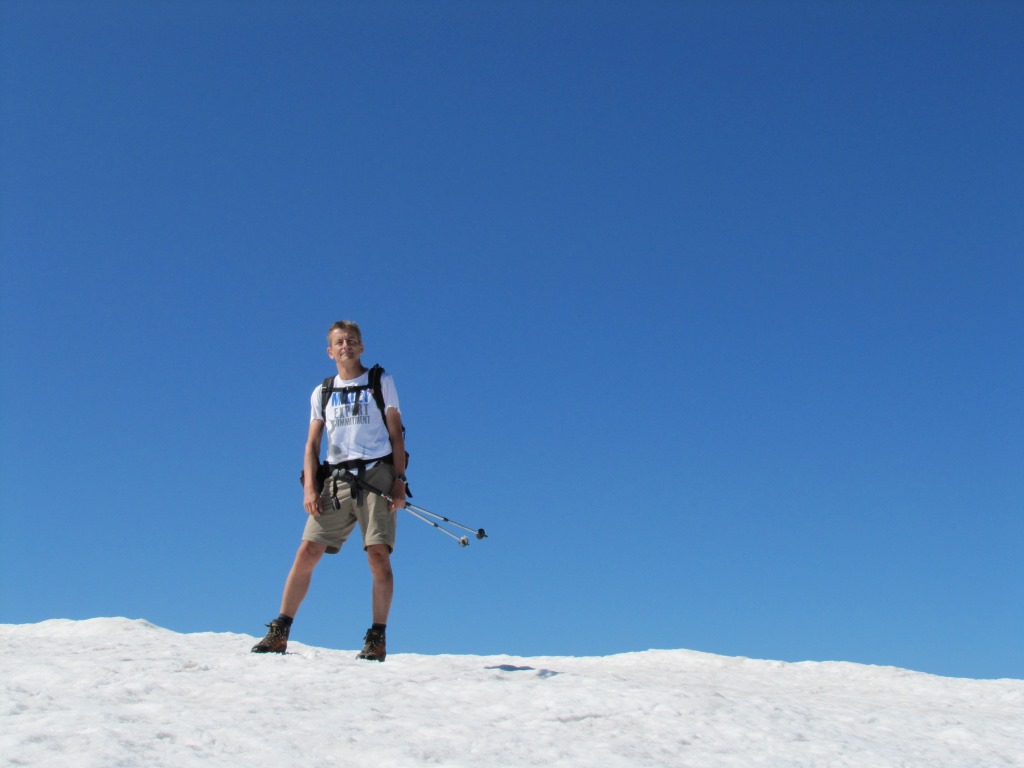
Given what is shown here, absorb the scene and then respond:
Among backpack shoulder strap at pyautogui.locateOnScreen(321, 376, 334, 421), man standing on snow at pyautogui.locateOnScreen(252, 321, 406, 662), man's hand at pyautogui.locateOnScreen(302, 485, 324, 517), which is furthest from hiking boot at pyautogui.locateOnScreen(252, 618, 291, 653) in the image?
backpack shoulder strap at pyautogui.locateOnScreen(321, 376, 334, 421)

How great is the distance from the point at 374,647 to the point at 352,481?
148 cm

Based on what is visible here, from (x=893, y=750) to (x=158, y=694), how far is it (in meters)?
4.70

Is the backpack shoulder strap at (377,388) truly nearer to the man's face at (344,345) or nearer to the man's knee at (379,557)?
the man's face at (344,345)

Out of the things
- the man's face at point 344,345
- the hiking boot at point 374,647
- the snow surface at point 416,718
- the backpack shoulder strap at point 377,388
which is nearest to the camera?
the snow surface at point 416,718

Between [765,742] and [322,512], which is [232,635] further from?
[765,742]

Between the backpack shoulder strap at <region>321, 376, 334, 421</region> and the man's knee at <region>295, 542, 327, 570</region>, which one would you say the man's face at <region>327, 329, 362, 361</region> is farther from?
the man's knee at <region>295, 542, 327, 570</region>

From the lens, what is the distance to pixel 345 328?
342 inches

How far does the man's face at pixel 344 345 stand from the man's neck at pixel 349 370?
0.05m

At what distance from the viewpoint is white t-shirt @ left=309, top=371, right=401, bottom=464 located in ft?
27.6

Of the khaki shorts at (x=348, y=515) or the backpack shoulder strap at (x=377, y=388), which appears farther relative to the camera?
the backpack shoulder strap at (x=377, y=388)

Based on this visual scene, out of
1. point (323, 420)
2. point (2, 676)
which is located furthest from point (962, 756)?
point (2, 676)

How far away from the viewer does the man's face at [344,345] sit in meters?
8.61

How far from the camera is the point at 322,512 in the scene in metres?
8.39

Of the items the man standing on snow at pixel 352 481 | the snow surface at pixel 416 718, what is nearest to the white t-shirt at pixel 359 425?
the man standing on snow at pixel 352 481
